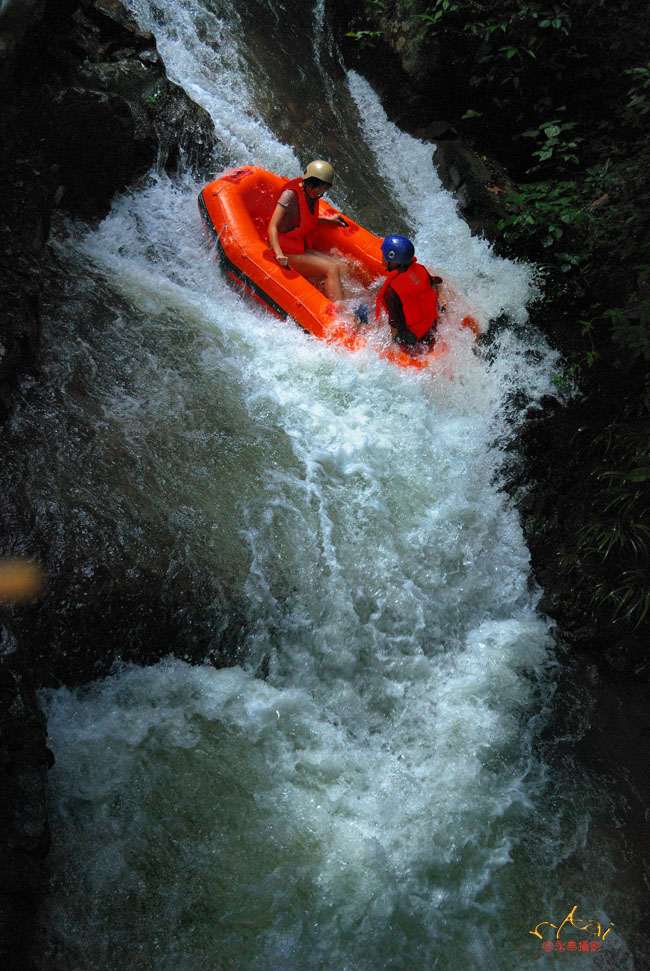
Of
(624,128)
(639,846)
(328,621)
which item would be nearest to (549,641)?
(639,846)

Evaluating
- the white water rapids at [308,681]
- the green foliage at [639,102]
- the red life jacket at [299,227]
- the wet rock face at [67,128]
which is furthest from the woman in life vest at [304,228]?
the green foliage at [639,102]

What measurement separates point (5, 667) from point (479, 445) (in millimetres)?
3191

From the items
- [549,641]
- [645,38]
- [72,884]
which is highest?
[645,38]

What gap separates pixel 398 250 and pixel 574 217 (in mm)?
2196

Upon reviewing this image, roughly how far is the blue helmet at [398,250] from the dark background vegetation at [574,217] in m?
1.45

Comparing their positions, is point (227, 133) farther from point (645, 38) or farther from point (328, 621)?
point (328, 621)

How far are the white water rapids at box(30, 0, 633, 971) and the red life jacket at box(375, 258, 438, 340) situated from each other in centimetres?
31

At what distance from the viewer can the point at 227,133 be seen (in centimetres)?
618

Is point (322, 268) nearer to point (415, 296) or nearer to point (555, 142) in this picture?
point (415, 296)

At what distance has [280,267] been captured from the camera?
4977mm

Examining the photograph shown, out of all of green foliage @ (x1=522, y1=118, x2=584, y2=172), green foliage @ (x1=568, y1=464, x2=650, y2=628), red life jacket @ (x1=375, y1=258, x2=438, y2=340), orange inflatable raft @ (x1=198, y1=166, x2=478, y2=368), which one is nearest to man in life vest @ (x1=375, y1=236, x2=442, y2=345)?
red life jacket @ (x1=375, y1=258, x2=438, y2=340)
